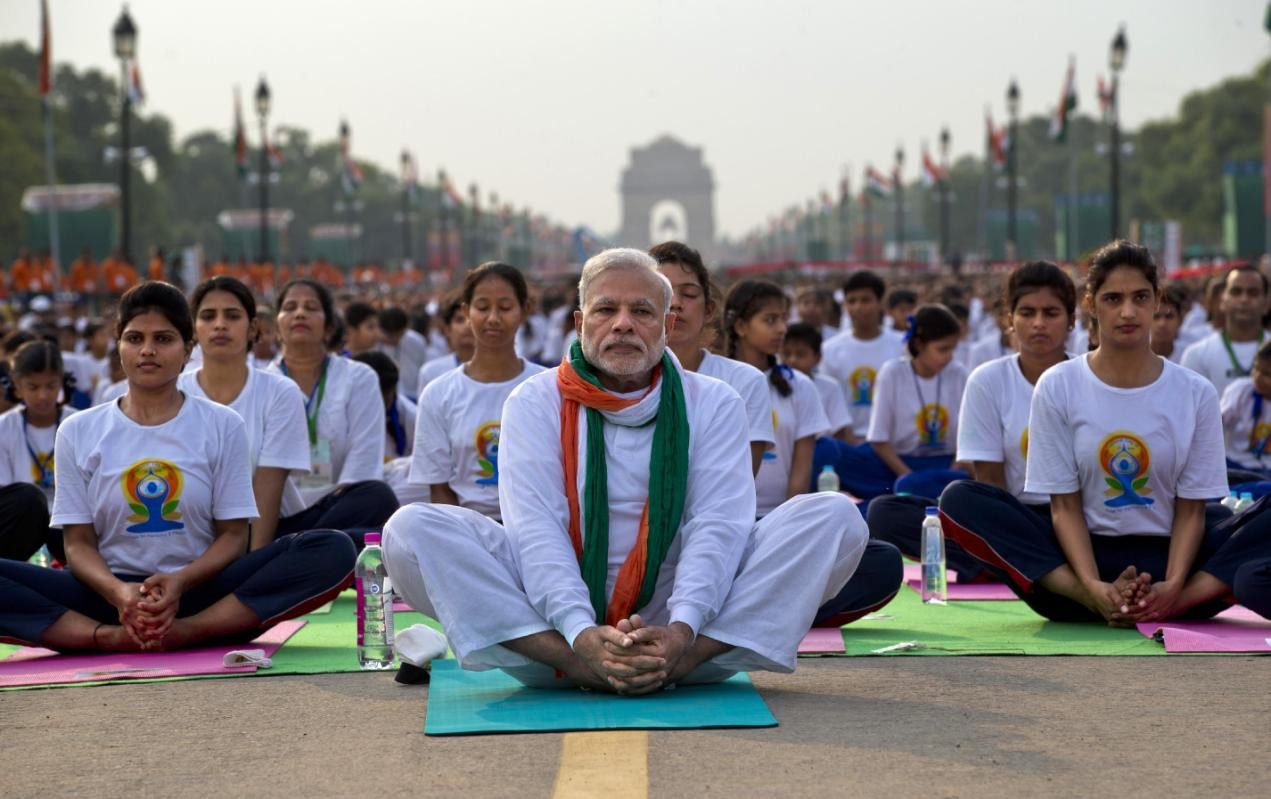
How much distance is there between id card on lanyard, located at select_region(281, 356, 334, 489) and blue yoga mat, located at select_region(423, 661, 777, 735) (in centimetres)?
355

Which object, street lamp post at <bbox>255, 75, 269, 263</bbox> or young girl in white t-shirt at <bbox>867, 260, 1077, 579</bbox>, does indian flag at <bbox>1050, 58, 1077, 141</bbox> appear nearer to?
street lamp post at <bbox>255, 75, 269, 263</bbox>

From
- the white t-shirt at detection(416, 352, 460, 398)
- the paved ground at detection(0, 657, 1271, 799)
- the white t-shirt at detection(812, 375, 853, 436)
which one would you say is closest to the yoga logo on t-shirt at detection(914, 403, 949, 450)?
the white t-shirt at detection(812, 375, 853, 436)

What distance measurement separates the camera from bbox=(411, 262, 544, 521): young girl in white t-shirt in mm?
9312

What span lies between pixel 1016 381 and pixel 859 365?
17.1ft

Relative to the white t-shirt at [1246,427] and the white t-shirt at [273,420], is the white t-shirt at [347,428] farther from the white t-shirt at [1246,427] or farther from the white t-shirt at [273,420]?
the white t-shirt at [1246,427]

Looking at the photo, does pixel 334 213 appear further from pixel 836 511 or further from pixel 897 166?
pixel 836 511

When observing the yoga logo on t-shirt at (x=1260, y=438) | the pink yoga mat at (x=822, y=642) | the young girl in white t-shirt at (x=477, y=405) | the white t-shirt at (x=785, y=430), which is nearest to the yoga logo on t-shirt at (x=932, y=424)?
the yoga logo on t-shirt at (x=1260, y=438)

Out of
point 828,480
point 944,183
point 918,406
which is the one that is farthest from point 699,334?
point 944,183

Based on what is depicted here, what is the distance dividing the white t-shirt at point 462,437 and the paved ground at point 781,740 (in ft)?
8.71

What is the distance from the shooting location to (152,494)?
7.44 metres

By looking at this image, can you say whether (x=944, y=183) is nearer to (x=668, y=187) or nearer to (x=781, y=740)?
(x=781, y=740)

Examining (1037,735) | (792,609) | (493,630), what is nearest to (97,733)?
(493,630)

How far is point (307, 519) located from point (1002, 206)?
12366cm

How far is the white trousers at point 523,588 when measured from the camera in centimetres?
609
